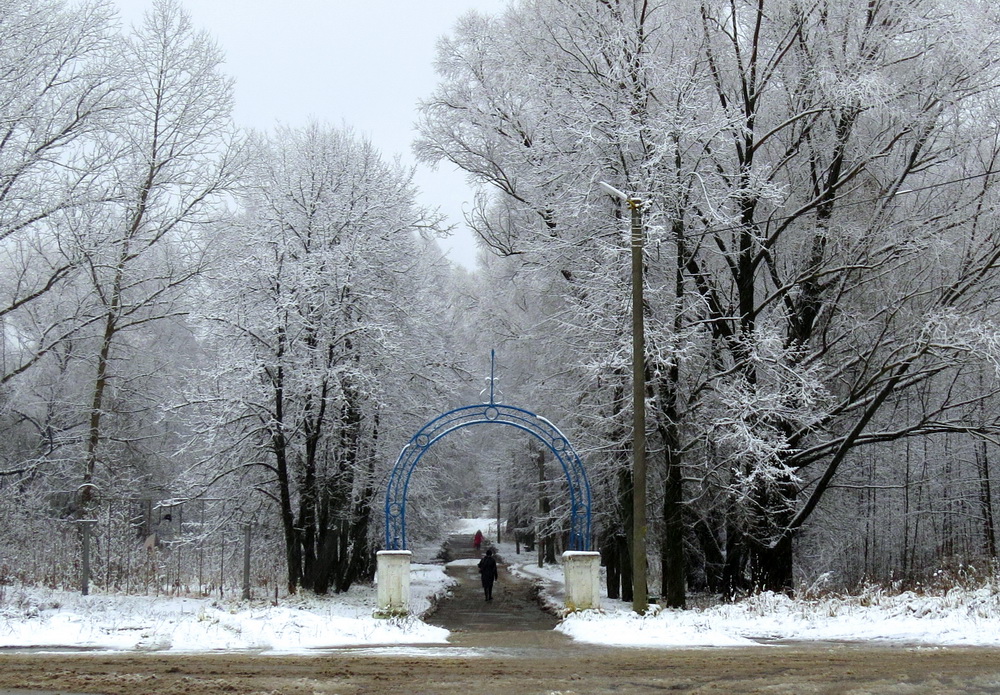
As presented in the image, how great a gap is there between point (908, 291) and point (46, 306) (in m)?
20.1

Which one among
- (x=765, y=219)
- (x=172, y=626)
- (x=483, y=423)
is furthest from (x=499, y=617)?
(x=172, y=626)

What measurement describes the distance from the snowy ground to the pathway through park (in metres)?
0.58

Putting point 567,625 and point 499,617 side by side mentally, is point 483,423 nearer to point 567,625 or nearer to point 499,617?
point 567,625

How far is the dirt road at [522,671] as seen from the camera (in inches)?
294

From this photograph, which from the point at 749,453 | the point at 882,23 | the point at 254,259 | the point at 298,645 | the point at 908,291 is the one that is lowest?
the point at 298,645

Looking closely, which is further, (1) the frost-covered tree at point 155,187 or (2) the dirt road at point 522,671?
(1) the frost-covered tree at point 155,187

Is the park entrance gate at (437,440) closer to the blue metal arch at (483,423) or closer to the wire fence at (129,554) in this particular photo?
the blue metal arch at (483,423)

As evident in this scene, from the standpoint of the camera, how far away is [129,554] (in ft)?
63.4

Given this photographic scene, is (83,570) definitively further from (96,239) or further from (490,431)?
(490,431)

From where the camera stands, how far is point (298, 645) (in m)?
10.8

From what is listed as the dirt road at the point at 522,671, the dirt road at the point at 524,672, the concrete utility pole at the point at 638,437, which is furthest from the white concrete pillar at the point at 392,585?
the dirt road at the point at 524,672

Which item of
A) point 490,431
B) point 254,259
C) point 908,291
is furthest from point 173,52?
point 490,431

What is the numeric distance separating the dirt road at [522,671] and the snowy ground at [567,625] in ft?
3.06

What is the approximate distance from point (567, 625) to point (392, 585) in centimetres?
334
